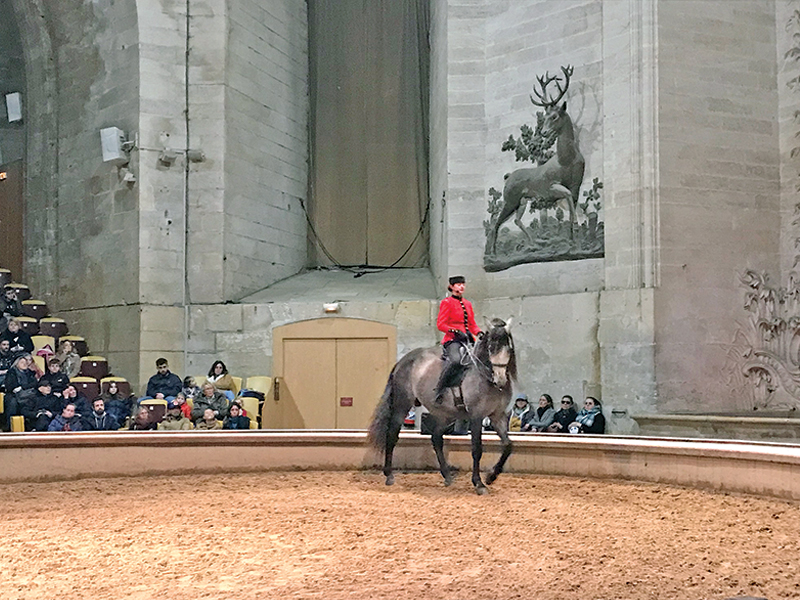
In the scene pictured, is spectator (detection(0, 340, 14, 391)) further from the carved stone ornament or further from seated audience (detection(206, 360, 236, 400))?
the carved stone ornament

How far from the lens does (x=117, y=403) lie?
12570 mm

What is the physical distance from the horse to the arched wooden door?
6284mm

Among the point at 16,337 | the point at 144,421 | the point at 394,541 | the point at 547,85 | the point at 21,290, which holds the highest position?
the point at 547,85

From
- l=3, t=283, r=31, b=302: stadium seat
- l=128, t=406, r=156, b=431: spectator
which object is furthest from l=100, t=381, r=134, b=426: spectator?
l=3, t=283, r=31, b=302: stadium seat

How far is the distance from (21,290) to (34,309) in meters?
0.58

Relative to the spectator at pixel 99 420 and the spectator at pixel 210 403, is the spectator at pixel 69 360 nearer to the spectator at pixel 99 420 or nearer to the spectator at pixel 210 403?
the spectator at pixel 99 420

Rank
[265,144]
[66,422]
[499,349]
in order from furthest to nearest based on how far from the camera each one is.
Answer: [265,144], [66,422], [499,349]

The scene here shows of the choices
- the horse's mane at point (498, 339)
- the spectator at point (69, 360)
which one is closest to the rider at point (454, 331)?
the horse's mane at point (498, 339)

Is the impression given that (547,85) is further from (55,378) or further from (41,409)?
(41,409)

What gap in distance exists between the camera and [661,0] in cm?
1247

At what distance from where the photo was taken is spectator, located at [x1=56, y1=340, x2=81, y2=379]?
14.0 meters

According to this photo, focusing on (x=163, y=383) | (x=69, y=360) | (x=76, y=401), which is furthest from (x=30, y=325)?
(x=76, y=401)

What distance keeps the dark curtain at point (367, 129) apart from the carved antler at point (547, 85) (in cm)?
407

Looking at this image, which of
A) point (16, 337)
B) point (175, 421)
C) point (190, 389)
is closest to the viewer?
point (175, 421)
